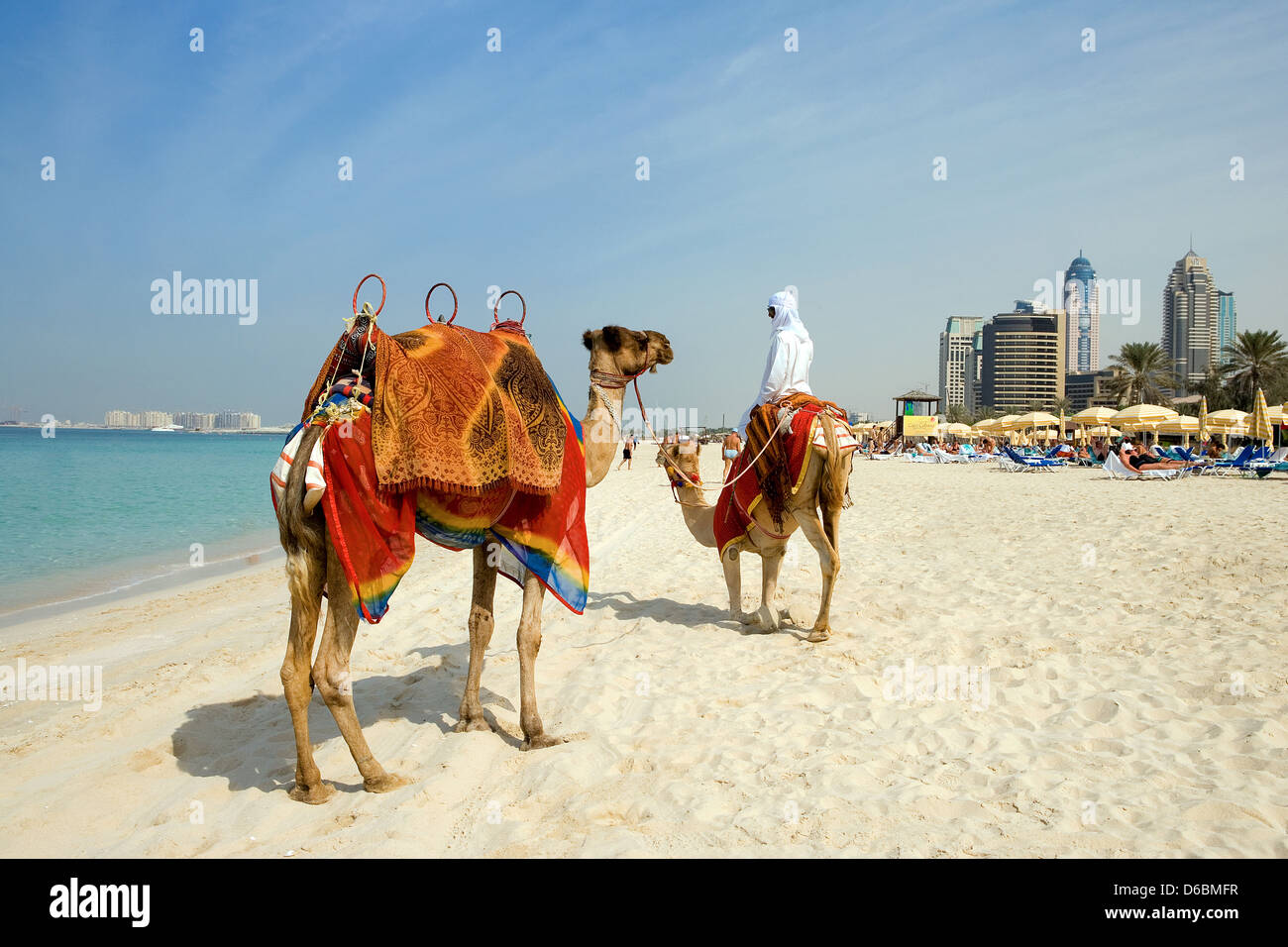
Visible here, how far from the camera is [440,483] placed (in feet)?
13.0

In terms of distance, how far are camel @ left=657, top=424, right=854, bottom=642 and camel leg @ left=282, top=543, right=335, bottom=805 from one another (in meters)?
4.08

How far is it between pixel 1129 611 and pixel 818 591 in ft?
9.46

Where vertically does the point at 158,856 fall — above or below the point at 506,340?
below

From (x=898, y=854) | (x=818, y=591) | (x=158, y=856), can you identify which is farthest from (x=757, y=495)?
(x=158, y=856)

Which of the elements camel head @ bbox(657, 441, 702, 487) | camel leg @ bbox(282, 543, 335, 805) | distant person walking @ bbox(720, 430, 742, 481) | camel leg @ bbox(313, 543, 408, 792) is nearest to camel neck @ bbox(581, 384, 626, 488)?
camel leg @ bbox(313, 543, 408, 792)

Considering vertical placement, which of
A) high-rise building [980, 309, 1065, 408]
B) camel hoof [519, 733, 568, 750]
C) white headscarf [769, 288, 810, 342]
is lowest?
camel hoof [519, 733, 568, 750]

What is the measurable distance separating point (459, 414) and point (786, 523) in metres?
3.88

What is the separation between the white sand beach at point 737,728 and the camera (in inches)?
132

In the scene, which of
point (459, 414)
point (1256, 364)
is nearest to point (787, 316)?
point (459, 414)

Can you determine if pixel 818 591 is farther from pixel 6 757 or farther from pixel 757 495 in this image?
pixel 6 757

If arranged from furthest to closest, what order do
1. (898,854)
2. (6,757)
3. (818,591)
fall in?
1. (818,591)
2. (6,757)
3. (898,854)

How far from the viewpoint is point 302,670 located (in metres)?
3.84

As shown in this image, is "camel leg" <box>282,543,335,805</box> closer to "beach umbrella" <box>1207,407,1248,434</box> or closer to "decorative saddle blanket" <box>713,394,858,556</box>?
"decorative saddle blanket" <box>713,394,858,556</box>

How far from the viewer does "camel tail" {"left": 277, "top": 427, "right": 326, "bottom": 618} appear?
3812 millimetres
